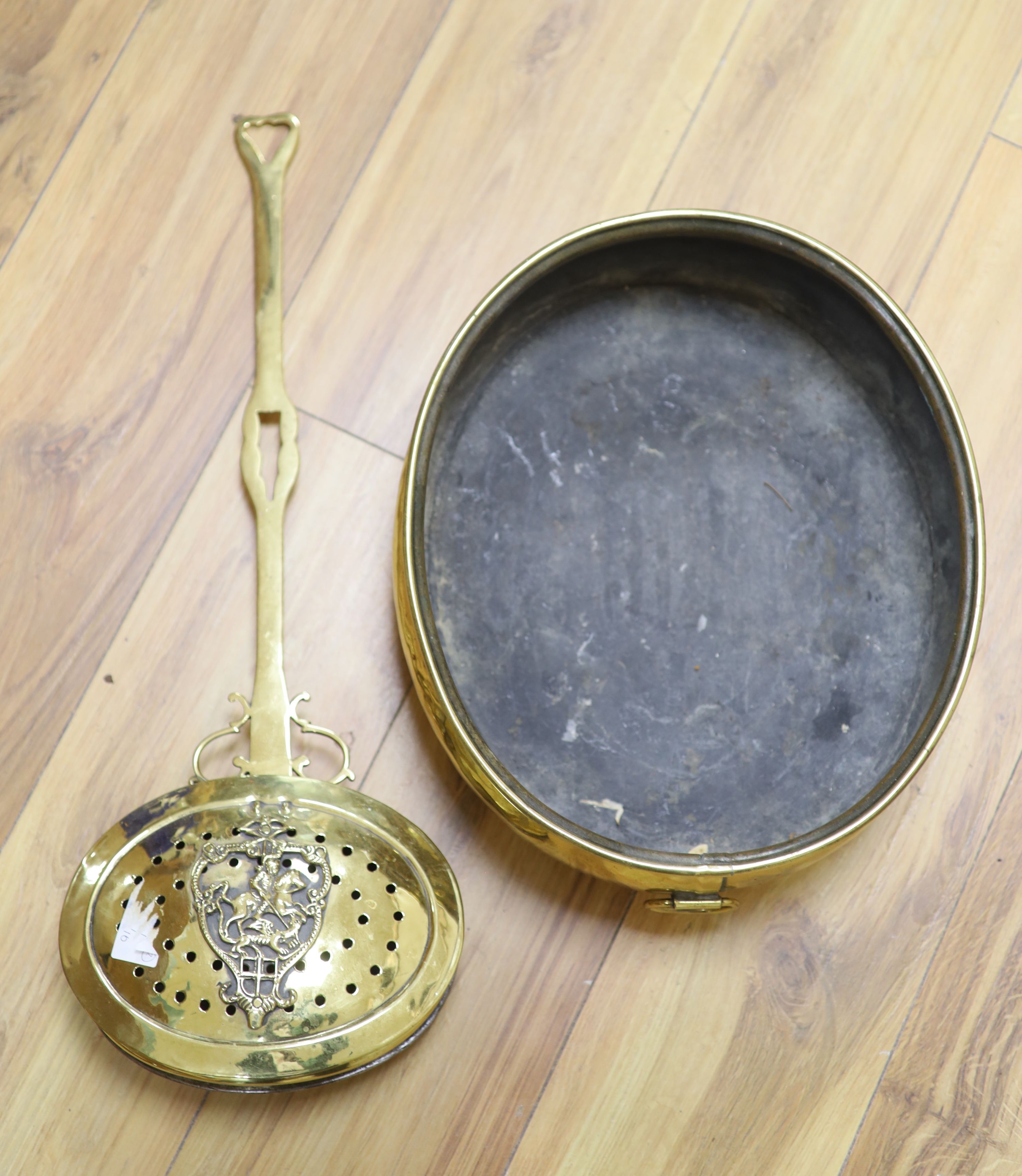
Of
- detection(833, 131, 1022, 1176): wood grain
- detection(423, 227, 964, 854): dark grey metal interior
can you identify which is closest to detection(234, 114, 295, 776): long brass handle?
detection(423, 227, 964, 854): dark grey metal interior

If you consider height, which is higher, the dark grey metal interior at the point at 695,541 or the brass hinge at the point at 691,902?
the dark grey metal interior at the point at 695,541

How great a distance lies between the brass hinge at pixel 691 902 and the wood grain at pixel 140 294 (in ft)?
1.54

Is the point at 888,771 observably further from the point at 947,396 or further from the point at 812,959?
the point at 947,396

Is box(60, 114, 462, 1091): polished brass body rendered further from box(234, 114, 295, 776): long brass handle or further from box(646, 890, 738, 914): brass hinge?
box(646, 890, 738, 914): brass hinge

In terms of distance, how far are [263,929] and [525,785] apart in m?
0.21

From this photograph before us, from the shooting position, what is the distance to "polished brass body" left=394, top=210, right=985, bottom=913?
0.65 meters

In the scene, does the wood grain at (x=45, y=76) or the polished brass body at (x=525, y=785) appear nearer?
the polished brass body at (x=525, y=785)

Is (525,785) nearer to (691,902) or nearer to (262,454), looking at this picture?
(691,902)

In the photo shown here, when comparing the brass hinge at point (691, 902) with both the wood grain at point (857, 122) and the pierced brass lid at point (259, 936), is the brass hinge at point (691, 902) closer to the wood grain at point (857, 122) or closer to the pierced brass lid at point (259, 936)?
the pierced brass lid at point (259, 936)

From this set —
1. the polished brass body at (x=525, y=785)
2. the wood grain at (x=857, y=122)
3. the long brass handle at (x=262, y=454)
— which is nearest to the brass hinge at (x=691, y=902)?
the polished brass body at (x=525, y=785)

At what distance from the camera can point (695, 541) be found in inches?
30.3

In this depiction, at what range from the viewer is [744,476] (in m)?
0.78

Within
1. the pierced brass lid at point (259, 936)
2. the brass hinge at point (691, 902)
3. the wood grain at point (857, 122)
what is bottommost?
the pierced brass lid at point (259, 936)

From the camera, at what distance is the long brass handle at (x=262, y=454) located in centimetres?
73
